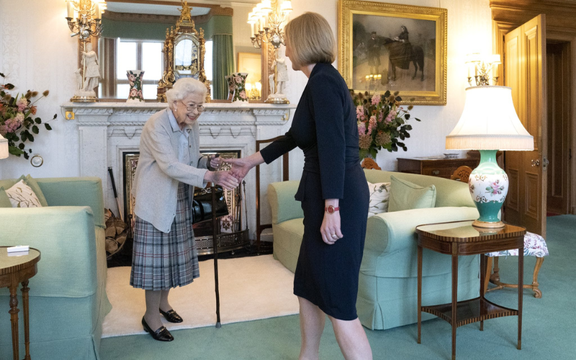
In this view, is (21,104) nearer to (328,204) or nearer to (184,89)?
(184,89)

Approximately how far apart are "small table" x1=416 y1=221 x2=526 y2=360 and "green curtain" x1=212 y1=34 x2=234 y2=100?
3.15 metres

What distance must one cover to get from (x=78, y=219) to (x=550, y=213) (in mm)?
6852

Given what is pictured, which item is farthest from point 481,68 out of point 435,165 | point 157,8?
point 157,8

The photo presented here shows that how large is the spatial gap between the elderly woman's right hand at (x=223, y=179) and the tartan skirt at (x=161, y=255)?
13.9 inches

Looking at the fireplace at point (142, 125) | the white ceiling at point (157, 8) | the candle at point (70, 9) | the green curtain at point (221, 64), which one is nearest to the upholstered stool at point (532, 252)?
the fireplace at point (142, 125)

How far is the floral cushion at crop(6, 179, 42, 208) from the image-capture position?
3.06m

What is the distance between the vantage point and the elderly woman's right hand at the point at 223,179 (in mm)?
2482

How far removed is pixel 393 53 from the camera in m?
5.97

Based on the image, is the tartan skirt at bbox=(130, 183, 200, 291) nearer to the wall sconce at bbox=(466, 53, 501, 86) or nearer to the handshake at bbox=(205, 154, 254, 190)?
Answer: the handshake at bbox=(205, 154, 254, 190)

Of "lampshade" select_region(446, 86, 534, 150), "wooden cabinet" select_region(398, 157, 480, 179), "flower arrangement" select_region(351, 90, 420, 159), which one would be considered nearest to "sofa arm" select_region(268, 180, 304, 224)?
"flower arrangement" select_region(351, 90, 420, 159)

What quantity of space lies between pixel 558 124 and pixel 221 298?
6180 millimetres

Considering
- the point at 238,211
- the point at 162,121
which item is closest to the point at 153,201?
the point at 162,121

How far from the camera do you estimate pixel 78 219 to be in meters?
2.31

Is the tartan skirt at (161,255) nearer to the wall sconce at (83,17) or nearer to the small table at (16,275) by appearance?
the small table at (16,275)
